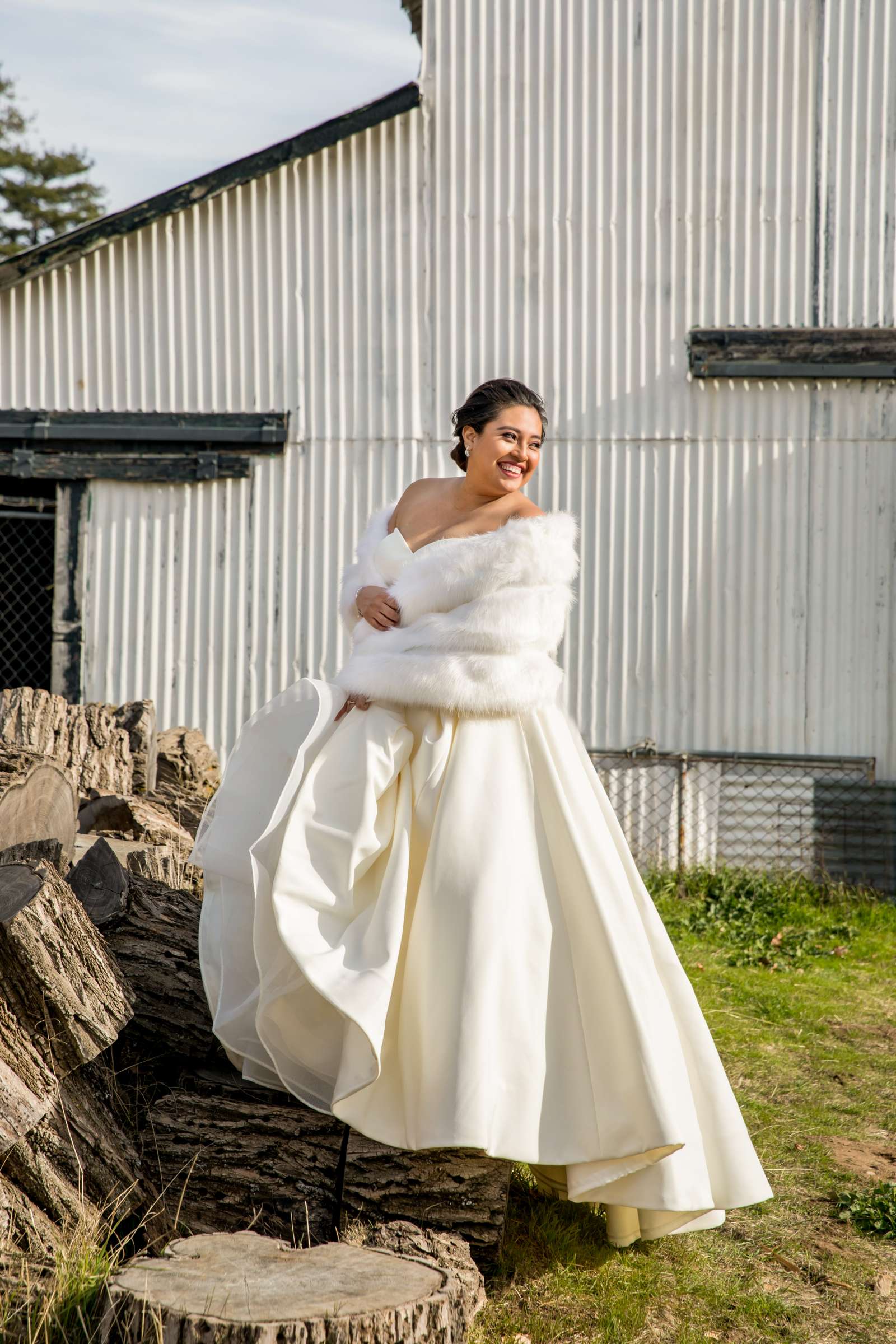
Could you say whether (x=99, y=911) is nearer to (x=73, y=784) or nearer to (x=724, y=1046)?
(x=73, y=784)

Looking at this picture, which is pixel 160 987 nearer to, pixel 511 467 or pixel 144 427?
pixel 511 467

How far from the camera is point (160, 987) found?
3.32m

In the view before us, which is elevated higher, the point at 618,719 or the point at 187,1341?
the point at 618,719

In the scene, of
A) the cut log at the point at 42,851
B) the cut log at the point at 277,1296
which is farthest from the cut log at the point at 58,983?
the cut log at the point at 42,851

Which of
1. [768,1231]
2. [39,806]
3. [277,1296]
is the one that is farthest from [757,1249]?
[39,806]

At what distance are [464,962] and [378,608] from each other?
3.63 ft

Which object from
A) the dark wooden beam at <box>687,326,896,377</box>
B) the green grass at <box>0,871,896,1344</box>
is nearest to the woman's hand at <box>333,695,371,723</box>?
the green grass at <box>0,871,896,1344</box>

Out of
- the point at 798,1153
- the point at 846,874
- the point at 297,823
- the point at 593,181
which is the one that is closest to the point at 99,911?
the point at 297,823

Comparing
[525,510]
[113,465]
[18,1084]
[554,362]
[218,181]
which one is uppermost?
[218,181]

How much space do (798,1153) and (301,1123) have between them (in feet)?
6.13

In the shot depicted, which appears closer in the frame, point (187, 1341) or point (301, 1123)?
point (187, 1341)

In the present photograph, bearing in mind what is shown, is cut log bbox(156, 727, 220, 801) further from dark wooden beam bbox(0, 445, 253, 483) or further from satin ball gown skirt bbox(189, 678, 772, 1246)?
satin ball gown skirt bbox(189, 678, 772, 1246)

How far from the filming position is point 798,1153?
385 centimetres

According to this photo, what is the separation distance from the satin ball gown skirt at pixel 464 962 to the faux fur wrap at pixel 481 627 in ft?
0.23
